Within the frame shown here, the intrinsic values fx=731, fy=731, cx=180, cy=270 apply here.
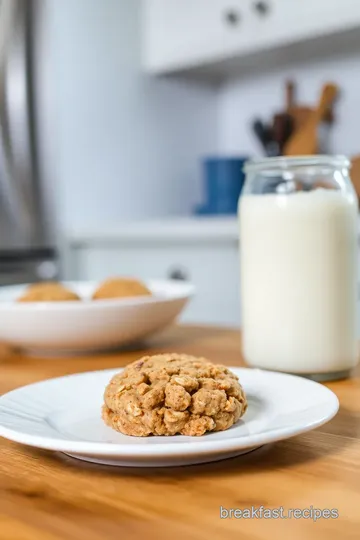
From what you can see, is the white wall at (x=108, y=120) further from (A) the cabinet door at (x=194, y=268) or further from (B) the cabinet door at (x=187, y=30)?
(A) the cabinet door at (x=194, y=268)

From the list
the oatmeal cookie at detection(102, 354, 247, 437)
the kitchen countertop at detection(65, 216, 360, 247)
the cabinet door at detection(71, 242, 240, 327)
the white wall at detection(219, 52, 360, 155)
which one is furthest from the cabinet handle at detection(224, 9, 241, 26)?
the oatmeal cookie at detection(102, 354, 247, 437)

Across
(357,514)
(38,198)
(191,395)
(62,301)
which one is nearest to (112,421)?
(191,395)

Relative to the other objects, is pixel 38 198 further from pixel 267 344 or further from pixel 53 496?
pixel 53 496

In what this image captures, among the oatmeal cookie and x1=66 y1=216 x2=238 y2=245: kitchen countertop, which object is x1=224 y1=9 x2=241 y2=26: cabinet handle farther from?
the oatmeal cookie

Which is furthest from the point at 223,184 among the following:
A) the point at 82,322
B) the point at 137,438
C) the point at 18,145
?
the point at 137,438

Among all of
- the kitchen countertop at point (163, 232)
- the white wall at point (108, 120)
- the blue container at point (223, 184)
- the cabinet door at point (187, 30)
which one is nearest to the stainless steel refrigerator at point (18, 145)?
the white wall at point (108, 120)

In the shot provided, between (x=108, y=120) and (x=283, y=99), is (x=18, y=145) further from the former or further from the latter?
(x=283, y=99)

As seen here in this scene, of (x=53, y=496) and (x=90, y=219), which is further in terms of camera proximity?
(x=90, y=219)

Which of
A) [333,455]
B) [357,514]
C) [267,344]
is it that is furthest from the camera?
[267,344]
